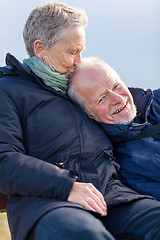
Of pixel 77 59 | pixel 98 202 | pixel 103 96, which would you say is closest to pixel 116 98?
pixel 103 96

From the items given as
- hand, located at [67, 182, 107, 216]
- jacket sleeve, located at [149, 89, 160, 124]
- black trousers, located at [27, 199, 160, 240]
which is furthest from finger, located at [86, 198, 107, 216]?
jacket sleeve, located at [149, 89, 160, 124]

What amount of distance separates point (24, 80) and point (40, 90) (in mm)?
153

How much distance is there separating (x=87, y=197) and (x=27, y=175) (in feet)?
1.22

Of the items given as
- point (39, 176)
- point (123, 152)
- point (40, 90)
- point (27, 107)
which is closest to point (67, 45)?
point (40, 90)

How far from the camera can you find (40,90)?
102 inches

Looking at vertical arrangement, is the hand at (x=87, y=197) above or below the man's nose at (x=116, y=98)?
below

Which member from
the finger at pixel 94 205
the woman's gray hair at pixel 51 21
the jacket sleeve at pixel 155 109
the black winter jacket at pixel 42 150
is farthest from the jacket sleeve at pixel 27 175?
the jacket sleeve at pixel 155 109

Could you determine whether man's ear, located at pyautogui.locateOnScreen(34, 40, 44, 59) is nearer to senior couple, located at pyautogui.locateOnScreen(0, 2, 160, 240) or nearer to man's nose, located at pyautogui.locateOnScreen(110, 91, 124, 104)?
senior couple, located at pyautogui.locateOnScreen(0, 2, 160, 240)

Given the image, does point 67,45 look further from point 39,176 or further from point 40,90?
point 39,176

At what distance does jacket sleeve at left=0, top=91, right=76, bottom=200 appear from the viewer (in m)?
1.98

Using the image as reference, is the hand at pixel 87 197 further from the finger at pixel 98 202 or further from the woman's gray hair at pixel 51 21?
the woman's gray hair at pixel 51 21

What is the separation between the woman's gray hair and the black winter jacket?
0.32 m

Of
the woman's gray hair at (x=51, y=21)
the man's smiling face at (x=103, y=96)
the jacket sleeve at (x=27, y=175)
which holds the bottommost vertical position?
the jacket sleeve at (x=27, y=175)

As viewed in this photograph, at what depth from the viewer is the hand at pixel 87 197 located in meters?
1.97
